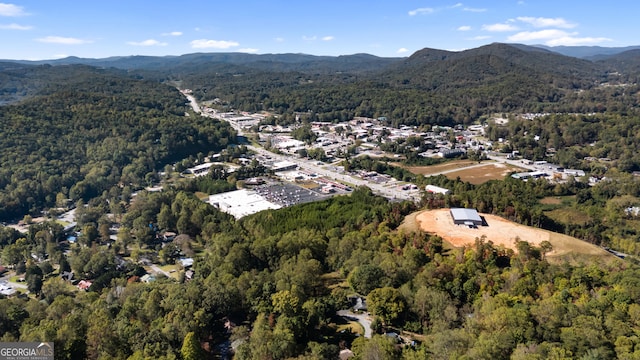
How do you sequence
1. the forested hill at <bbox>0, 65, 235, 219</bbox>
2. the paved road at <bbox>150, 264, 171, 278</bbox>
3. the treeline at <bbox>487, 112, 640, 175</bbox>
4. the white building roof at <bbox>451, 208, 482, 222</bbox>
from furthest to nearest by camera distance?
1. the treeline at <bbox>487, 112, 640, 175</bbox>
2. the forested hill at <bbox>0, 65, 235, 219</bbox>
3. the white building roof at <bbox>451, 208, 482, 222</bbox>
4. the paved road at <bbox>150, 264, 171, 278</bbox>

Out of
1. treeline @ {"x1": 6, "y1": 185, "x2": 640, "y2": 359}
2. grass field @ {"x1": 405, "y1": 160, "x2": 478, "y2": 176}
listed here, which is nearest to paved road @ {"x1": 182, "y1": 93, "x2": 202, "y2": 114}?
grass field @ {"x1": 405, "y1": 160, "x2": 478, "y2": 176}

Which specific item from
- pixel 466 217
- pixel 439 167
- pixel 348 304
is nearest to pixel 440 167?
pixel 439 167

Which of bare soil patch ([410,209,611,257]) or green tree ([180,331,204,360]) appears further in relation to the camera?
bare soil patch ([410,209,611,257])

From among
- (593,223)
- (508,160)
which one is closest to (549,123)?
(508,160)

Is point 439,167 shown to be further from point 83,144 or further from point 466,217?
point 83,144

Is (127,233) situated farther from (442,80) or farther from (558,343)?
(442,80)

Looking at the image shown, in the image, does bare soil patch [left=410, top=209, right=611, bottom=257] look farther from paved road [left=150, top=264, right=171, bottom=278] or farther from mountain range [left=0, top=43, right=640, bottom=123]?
mountain range [left=0, top=43, right=640, bottom=123]

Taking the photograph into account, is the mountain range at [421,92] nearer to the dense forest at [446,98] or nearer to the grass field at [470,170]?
the dense forest at [446,98]
